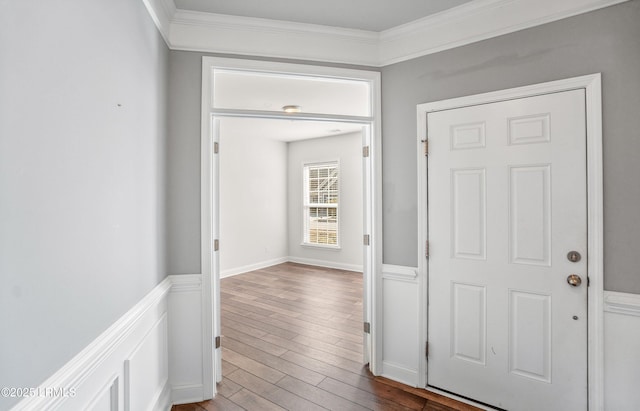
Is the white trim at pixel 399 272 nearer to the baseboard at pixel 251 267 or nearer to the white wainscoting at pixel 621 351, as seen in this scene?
the white wainscoting at pixel 621 351

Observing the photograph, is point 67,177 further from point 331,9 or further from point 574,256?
point 574,256

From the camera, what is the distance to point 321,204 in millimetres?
6414

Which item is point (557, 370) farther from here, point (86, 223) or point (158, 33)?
point (158, 33)

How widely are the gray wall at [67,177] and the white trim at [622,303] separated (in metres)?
2.52

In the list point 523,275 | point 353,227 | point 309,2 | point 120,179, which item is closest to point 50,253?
point 120,179

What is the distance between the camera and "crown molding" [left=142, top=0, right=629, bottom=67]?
1.86 metres

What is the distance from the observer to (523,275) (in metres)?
1.88

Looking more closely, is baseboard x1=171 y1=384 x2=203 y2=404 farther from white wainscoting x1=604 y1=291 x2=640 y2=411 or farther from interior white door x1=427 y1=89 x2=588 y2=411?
white wainscoting x1=604 y1=291 x2=640 y2=411

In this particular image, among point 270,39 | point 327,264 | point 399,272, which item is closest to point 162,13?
point 270,39

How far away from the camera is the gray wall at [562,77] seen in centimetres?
161

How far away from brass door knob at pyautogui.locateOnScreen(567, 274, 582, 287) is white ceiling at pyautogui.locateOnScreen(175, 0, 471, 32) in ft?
6.12

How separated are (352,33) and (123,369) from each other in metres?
2.55

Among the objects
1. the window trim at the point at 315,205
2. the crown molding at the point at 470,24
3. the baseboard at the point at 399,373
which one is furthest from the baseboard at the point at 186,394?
the window trim at the point at 315,205

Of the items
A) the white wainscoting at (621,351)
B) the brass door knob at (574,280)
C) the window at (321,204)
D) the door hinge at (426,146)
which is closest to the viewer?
the white wainscoting at (621,351)
